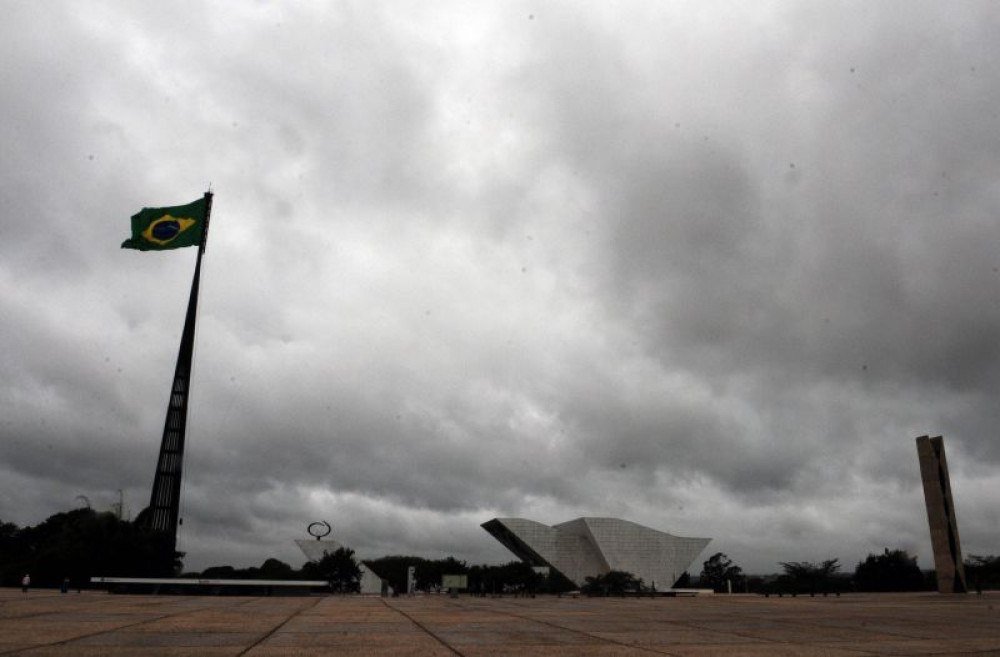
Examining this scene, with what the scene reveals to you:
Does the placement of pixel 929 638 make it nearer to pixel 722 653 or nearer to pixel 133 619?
pixel 722 653

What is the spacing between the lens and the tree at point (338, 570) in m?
78.1

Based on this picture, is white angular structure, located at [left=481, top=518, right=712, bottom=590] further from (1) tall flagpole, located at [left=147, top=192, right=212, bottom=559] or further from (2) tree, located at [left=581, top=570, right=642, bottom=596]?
(1) tall flagpole, located at [left=147, top=192, right=212, bottom=559]

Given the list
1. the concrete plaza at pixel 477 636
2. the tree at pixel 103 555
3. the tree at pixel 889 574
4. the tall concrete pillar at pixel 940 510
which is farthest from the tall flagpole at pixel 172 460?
the tree at pixel 889 574

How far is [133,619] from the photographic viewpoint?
18.0 meters

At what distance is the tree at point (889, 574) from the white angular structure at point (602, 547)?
18002 mm

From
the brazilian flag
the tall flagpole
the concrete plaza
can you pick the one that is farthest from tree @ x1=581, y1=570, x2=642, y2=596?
the concrete plaza

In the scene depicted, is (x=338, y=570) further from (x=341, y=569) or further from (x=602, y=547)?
(x=602, y=547)

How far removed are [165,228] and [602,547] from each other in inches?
2451

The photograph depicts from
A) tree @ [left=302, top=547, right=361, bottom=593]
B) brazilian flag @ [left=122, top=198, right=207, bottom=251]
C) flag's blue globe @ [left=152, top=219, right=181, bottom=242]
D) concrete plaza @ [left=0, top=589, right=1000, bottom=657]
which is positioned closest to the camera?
concrete plaza @ [left=0, top=589, right=1000, bottom=657]

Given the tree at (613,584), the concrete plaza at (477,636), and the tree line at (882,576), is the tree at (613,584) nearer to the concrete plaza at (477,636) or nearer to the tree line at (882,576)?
the tree line at (882,576)

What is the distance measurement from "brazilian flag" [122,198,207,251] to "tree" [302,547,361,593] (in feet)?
141

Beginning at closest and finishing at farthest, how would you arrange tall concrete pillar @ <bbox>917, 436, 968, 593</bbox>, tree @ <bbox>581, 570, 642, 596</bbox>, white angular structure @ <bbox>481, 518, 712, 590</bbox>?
tall concrete pillar @ <bbox>917, 436, 968, 593</bbox> < tree @ <bbox>581, 570, 642, 596</bbox> < white angular structure @ <bbox>481, 518, 712, 590</bbox>

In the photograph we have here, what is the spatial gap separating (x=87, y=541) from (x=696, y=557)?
67721 mm

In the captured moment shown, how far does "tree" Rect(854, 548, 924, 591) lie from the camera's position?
3054 inches
